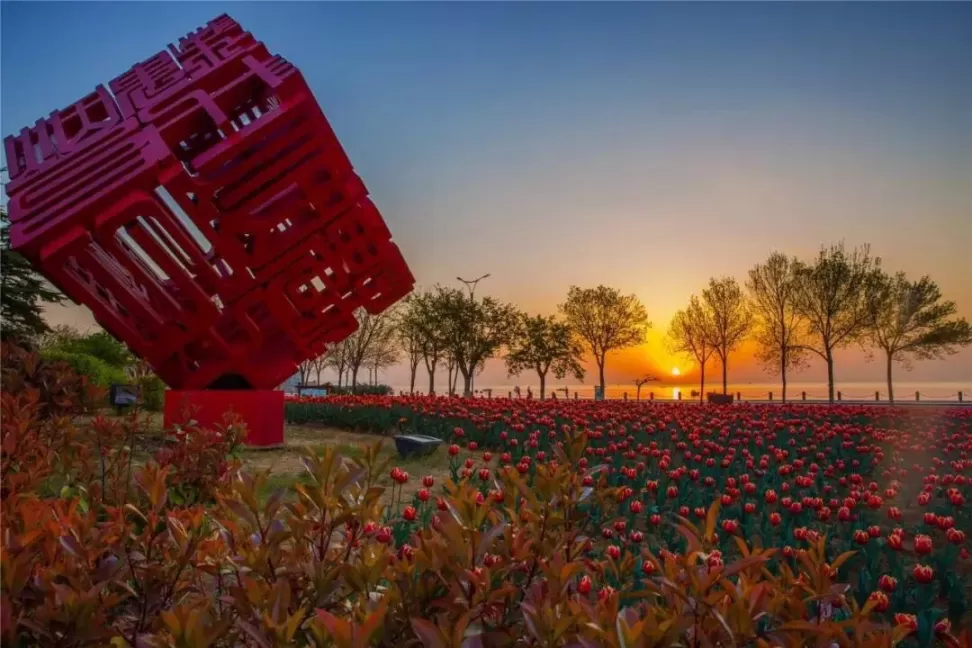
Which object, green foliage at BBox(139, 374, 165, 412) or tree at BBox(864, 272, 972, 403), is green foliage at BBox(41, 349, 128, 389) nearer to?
green foliage at BBox(139, 374, 165, 412)

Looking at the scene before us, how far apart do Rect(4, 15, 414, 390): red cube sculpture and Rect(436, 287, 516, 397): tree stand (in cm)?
3424

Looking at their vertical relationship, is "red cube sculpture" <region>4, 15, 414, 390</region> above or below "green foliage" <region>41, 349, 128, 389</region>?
above

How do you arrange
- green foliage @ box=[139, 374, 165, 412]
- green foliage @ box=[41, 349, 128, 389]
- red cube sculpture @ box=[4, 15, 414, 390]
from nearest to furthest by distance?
red cube sculpture @ box=[4, 15, 414, 390], green foliage @ box=[139, 374, 165, 412], green foliage @ box=[41, 349, 128, 389]

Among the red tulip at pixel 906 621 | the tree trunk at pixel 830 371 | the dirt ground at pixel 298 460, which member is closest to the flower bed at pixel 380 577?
Result: the red tulip at pixel 906 621

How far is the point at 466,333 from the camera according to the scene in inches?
1813

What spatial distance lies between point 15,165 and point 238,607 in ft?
35.0

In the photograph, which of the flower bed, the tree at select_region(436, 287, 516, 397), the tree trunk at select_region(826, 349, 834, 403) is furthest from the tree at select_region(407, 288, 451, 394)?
the flower bed

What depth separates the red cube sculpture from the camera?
30.0 feet

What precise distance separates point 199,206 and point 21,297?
21.1 m

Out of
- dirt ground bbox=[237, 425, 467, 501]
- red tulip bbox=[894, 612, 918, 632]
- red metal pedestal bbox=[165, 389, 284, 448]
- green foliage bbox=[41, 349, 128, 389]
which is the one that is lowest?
dirt ground bbox=[237, 425, 467, 501]

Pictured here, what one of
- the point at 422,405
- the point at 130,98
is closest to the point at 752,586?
the point at 130,98

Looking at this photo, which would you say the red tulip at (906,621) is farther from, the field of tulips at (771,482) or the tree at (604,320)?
the tree at (604,320)

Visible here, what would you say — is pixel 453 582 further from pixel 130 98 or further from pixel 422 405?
pixel 422 405

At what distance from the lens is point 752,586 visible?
5.54 feet
